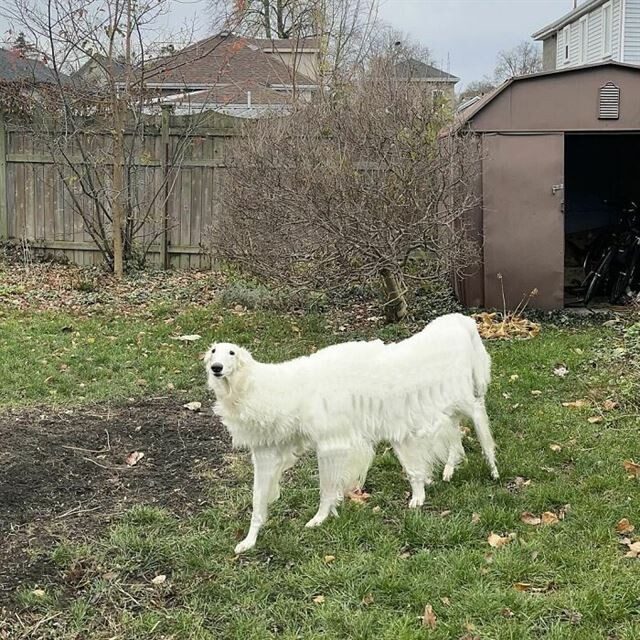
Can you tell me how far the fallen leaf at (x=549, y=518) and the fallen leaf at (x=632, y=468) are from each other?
0.68m

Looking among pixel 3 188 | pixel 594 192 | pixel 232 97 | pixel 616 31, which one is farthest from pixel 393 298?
pixel 616 31

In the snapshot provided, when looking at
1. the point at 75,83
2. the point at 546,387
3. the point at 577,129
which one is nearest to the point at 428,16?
the point at 75,83

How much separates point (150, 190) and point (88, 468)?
7610 mm

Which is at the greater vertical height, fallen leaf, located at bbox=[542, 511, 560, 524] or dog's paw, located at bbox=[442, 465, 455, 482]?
dog's paw, located at bbox=[442, 465, 455, 482]

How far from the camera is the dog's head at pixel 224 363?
12.1 ft

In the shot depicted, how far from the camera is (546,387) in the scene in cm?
619

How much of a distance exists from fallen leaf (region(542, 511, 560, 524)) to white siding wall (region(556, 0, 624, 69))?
18696 millimetres

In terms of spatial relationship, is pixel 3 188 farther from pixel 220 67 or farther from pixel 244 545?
pixel 244 545

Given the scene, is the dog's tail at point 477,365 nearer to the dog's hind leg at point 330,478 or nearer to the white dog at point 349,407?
the white dog at point 349,407

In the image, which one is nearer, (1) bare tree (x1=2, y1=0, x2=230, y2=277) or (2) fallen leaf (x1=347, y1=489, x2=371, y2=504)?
(2) fallen leaf (x1=347, y1=489, x2=371, y2=504)

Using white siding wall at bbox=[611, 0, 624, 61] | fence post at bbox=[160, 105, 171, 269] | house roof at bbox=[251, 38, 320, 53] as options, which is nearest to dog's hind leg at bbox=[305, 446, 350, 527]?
fence post at bbox=[160, 105, 171, 269]

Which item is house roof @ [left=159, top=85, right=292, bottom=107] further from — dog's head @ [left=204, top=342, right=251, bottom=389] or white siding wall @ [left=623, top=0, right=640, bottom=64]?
white siding wall @ [left=623, top=0, right=640, bottom=64]

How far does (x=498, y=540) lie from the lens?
374 cm

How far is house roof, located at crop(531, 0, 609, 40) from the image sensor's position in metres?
26.0
